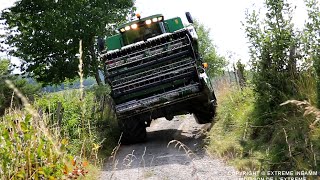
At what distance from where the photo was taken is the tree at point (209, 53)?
51312 millimetres

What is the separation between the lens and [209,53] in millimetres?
53219

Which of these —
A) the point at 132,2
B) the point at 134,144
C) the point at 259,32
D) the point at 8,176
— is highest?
the point at 132,2

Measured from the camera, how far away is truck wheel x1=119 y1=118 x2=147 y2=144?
9.93 metres

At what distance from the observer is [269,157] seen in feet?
17.5

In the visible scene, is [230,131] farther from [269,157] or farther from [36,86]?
[36,86]

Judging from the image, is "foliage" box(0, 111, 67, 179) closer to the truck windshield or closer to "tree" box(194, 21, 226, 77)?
the truck windshield

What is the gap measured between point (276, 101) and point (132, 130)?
14.5ft

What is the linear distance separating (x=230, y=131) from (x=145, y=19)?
4822 millimetres

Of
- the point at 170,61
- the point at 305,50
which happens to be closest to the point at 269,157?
the point at 305,50

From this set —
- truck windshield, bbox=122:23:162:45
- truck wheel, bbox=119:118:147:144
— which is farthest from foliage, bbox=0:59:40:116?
truck wheel, bbox=119:118:147:144

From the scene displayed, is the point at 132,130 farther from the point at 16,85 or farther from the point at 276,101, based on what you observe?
the point at 16,85

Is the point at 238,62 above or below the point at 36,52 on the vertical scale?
below

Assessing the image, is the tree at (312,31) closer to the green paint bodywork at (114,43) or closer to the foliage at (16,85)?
the green paint bodywork at (114,43)

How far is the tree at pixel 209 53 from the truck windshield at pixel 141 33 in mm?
39039
